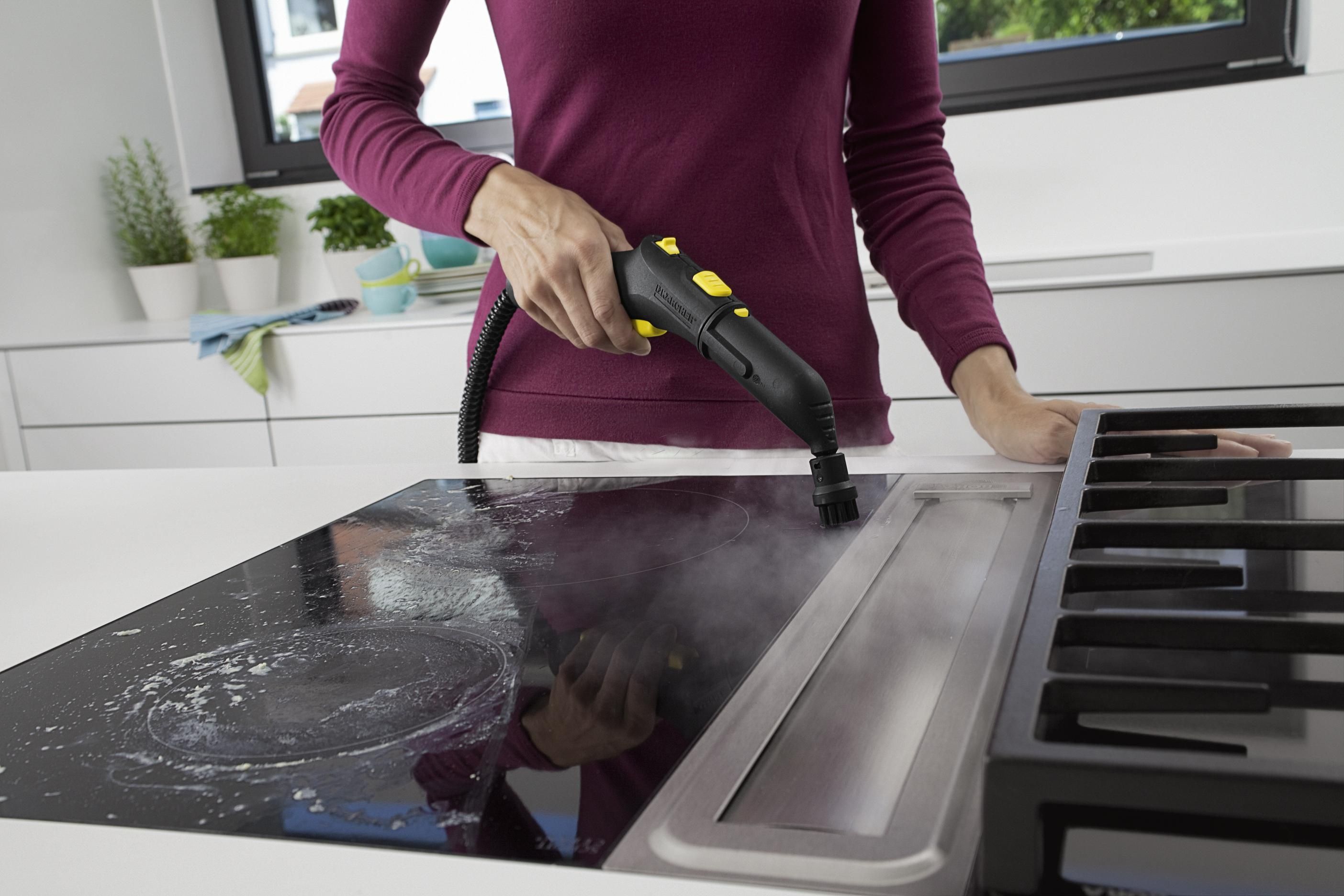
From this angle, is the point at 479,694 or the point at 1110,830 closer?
the point at 1110,830

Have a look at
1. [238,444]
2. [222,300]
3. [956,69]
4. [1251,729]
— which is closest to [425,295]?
[238,444]

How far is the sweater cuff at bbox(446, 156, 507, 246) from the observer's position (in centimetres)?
A: 88

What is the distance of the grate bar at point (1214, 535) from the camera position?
43 cm

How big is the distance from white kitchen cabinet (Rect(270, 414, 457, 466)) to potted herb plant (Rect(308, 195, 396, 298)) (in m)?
0.44

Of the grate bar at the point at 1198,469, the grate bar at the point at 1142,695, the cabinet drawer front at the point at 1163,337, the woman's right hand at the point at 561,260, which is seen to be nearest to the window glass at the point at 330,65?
the cabinet drawer front at the point at 1163,337

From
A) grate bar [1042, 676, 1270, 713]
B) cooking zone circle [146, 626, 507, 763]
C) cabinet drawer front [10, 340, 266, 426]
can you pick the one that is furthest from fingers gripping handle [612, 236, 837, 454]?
cabinet drawer front [10, 340, 266, 426]

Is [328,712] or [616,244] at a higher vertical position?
[616,244]

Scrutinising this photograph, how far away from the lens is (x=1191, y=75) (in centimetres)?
215

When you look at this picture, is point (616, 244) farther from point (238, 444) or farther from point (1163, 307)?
point (238, 444)

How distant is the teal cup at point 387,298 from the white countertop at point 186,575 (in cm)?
135

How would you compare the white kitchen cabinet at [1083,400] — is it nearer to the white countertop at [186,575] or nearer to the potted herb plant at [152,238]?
the white countertop at [186,575]

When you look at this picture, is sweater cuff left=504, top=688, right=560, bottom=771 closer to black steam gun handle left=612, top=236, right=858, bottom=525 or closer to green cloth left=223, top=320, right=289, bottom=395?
black steam gun handle left=612, top=236, right=858, bottom=525

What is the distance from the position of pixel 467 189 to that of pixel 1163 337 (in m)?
1.28

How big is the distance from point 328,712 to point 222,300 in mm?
2713
